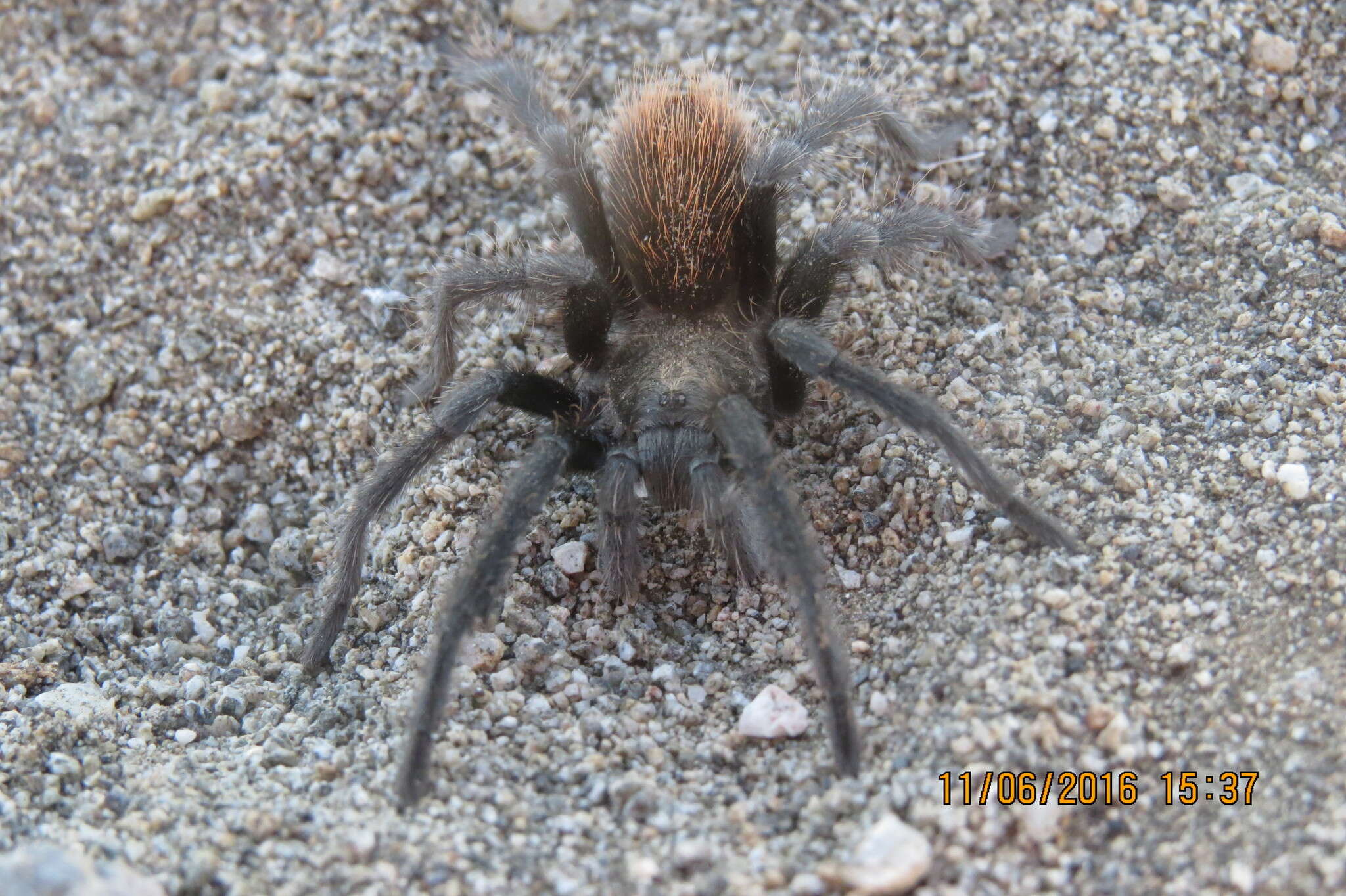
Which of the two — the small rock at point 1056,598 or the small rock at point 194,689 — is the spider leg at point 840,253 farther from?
the small rock at point 194,689

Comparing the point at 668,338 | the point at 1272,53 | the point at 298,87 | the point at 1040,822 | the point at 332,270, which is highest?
the point at 298,87

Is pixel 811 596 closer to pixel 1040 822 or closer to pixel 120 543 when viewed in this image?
pixel 1040 822

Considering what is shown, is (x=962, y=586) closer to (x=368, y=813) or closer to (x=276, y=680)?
(x=368, y=813)

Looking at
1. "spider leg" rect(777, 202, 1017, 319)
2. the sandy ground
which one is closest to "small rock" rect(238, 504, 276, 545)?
the sandy ground

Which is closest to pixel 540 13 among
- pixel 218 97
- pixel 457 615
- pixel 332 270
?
pixel 218 97

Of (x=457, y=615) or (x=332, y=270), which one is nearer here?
(x=457, y=615)

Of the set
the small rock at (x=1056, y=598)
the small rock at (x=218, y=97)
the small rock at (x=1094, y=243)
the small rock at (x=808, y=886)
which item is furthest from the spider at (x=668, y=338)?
the small rock at (x=218, y=97)
